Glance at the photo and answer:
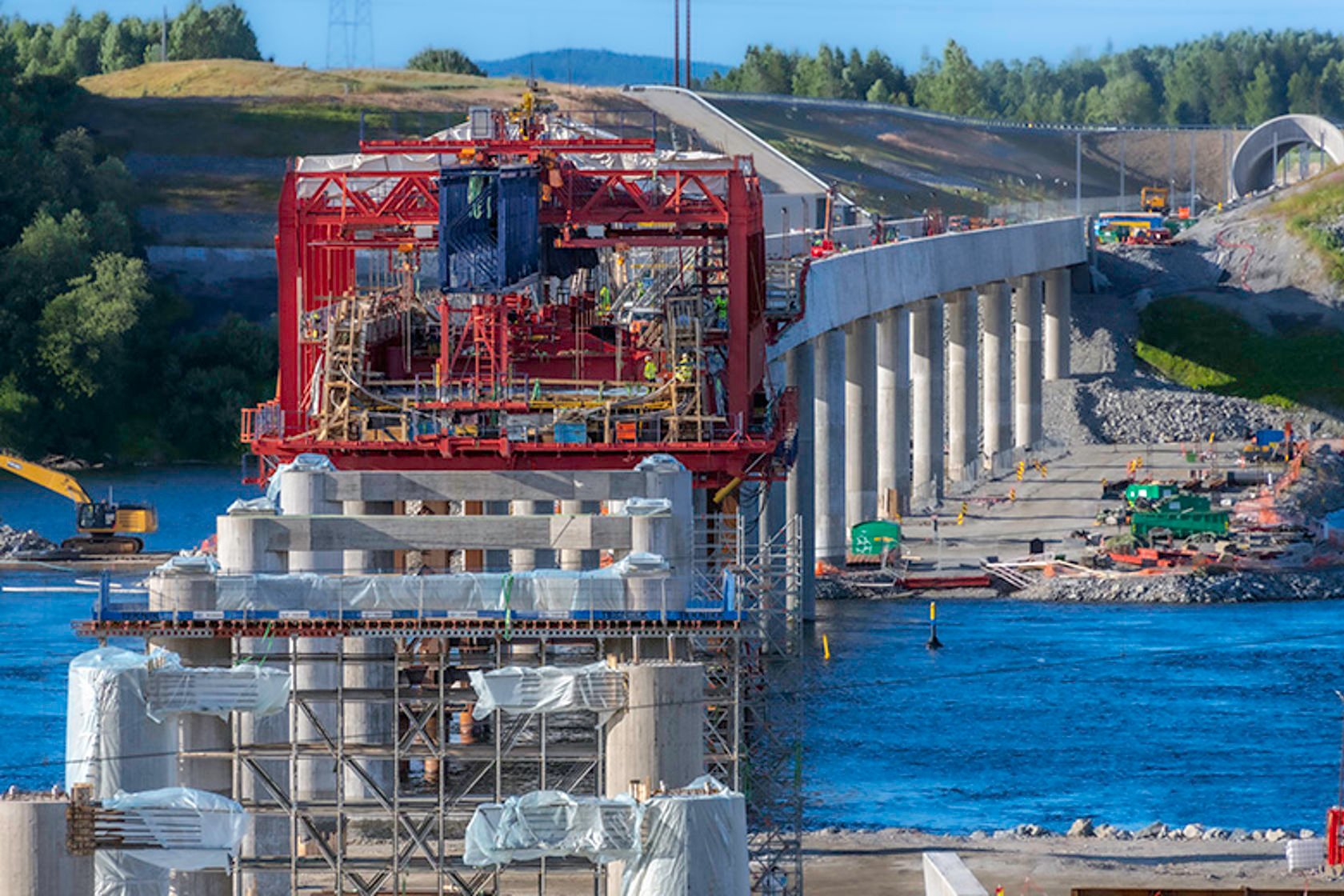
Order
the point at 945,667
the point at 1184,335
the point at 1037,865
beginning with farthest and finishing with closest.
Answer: the point at 1184,335 → the point at 945,667 → the point at 1037,865

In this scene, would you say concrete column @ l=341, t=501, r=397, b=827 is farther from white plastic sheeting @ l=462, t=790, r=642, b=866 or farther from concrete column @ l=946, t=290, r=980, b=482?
concrete column @ l=946, t=290, r=980, b=482

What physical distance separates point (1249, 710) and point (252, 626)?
49.6 meters

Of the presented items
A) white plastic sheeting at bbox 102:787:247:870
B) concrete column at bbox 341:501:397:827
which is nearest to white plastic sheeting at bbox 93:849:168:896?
white plastic sheeting at bbox 102:787:247:870

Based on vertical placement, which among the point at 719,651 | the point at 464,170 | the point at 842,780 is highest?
the point at 464,170

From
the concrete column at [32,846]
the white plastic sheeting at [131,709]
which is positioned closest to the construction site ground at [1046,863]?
the white plastic sheeting at [131,709]

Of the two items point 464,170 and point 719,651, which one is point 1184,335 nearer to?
point 464,170

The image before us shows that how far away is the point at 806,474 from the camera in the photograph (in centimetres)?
12319

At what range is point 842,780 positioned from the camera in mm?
85875

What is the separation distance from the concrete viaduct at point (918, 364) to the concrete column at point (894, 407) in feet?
0.24

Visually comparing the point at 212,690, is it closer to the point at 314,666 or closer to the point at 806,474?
the point at 314,666

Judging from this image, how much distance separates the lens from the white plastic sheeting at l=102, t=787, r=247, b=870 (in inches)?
1753

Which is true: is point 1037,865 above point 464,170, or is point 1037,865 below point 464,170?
below

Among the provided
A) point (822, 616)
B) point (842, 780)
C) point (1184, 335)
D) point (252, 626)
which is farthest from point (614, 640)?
point (1184, 335)

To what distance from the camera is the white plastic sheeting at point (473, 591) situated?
54.2 meters
